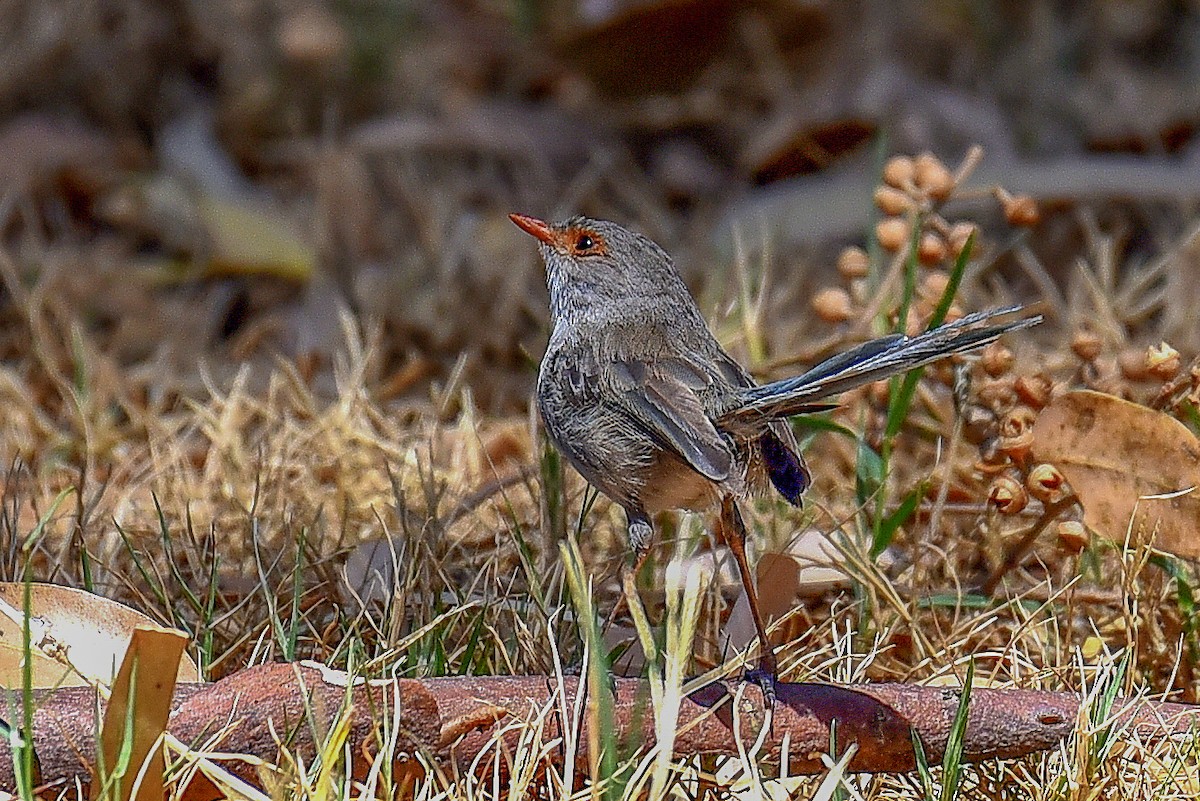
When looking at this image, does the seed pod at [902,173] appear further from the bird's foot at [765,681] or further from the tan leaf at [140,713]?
the tan leaf at [140,713]

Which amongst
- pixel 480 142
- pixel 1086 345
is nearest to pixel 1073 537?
pixel 1086 345

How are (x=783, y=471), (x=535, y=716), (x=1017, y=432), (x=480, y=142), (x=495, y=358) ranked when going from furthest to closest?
(x=480, y=142), (x=495, y=358), (x=1017, y=432), (x=783, y=471), (x=535, y=716)

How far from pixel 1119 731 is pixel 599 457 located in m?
1.00

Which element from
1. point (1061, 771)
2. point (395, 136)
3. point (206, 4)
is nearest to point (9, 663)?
point (1061, 771)

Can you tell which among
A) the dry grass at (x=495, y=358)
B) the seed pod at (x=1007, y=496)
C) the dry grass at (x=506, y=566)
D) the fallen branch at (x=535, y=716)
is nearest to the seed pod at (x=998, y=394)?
the dry grass at (x=495, y=358)

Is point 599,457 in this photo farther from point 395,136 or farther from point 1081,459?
point 395,136

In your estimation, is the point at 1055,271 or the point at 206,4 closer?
the point at 1055,271

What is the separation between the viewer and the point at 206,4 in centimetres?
744

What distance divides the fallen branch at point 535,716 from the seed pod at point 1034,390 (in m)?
0.80

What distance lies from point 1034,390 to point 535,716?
132 cm

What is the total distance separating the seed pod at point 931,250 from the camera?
12.0ft

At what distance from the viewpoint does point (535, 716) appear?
8.29 ft

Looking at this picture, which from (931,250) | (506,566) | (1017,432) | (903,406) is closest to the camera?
(1017,432)

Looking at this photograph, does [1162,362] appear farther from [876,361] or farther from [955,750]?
[955,750]
